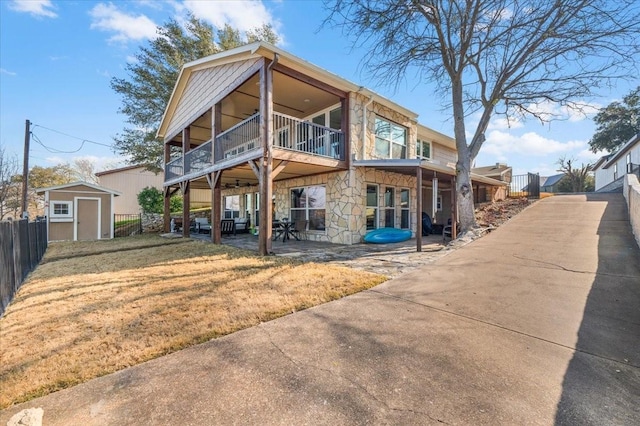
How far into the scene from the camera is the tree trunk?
1030cm

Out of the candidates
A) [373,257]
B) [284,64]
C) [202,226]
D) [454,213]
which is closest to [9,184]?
[202,226]

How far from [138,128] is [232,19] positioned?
33.1ft

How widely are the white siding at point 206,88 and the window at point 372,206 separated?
6.00 m

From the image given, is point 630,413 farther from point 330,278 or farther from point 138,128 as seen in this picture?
point 138,128

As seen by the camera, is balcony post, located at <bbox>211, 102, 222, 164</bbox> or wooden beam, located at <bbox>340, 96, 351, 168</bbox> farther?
balcony post, located at <bbox>211, 102, 222, 164</bbox>

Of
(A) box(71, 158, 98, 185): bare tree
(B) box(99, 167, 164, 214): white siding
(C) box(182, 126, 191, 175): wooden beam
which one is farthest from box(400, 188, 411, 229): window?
(A) box(71, 158, 98, 185): bare tree

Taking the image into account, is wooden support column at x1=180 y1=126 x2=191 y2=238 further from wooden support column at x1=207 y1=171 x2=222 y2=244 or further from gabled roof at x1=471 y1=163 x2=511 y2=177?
gabled roof at x1=471 y1=163 x2=511 y2=177

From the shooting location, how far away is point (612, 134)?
2984 centimetres

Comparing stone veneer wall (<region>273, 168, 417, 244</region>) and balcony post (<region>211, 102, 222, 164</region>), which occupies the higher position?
balcony post (<region>211, 102, 222, 164</region>)

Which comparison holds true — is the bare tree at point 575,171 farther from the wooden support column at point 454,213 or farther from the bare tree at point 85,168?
the bare tree at point 85,168

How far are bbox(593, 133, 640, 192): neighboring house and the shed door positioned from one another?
27.6 m

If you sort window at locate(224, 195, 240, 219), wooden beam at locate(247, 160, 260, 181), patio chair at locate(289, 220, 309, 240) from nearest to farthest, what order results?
wooden beam at locate(247, 160, 260, 181)
patio chair at locate(289, 220, 309, 240)
window at locate(224, 195, 240, 219)

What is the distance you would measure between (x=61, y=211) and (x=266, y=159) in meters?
12.1

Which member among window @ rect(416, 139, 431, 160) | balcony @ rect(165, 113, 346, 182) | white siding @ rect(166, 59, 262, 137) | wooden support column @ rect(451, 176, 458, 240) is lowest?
wooden support column @ rect(451, 176, 458, 240)
